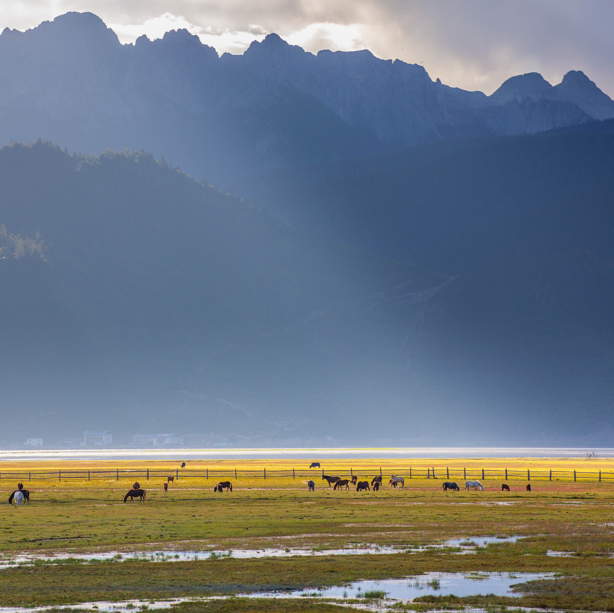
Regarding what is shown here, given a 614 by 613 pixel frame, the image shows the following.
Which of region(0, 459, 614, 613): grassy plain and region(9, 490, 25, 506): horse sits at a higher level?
region(9, 490, 25, 506): horse

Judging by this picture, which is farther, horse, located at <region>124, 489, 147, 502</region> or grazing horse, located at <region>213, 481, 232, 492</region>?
grazing horse, located at <region>213, 481, 232, 492</region>

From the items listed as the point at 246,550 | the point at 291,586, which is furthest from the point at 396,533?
the point at 291,586

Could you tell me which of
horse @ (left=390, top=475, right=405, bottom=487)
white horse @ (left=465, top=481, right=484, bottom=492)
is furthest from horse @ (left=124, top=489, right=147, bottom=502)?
white horse @ (left=465, top=481, right=484, bottom=492)

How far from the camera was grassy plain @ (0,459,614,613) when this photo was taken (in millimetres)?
27219

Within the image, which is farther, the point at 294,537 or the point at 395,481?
the point at 395,481

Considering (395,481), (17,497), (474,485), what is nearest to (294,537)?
A: (17,497)

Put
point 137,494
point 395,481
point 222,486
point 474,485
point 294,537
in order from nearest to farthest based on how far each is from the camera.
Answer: point 294,537 < point 137,494 < point 222,486 < point 474,485 < point 395,481

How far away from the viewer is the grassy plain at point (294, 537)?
1072 inches

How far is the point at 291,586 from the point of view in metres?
28.0

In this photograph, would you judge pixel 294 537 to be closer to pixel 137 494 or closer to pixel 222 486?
pixel 137 494

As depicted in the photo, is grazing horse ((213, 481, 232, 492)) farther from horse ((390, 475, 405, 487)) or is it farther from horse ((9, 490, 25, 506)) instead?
horse ((9, 490, 25, 506))

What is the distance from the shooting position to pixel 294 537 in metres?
40.1

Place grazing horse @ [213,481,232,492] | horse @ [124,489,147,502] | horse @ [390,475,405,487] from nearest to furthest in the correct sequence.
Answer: horse @ [124,489,147,502] < grazing horse @ [213,481,232,492] < horse @ [390,475,405,487]

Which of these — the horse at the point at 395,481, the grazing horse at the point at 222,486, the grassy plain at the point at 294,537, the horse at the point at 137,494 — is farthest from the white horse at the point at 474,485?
the horse at the point at 137,494
